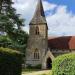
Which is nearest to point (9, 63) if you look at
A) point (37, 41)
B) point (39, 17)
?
point (37, 41)

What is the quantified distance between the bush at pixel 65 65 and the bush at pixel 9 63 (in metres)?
2.80

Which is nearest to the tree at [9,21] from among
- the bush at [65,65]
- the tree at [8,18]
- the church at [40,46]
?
the tree at [8,18]

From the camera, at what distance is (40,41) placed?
7181cm

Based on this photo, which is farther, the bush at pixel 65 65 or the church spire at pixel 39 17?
the church spire at pixel 39 17

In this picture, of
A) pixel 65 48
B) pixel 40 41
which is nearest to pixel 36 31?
pixel 40 41

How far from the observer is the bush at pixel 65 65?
22000mm

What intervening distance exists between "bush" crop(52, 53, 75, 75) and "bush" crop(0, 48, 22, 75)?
280 cm

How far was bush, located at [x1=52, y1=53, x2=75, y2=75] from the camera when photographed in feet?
72.2

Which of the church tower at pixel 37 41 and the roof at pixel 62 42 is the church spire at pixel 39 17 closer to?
the church tower at pixel 37 41

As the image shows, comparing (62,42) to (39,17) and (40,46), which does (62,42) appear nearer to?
(40,46)

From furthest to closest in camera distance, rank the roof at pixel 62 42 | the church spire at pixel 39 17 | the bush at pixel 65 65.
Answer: the roof at pixel 62 42, the church spire at pixel 39 17, the bush at pixel 65 65

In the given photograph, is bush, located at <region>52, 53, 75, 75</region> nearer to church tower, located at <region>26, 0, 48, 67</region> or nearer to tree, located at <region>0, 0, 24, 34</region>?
tree, located at <region>0, 0, 24, 34</region>

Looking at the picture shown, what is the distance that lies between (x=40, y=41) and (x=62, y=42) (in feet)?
19.7

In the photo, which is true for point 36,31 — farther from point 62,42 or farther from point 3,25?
point 3,25
